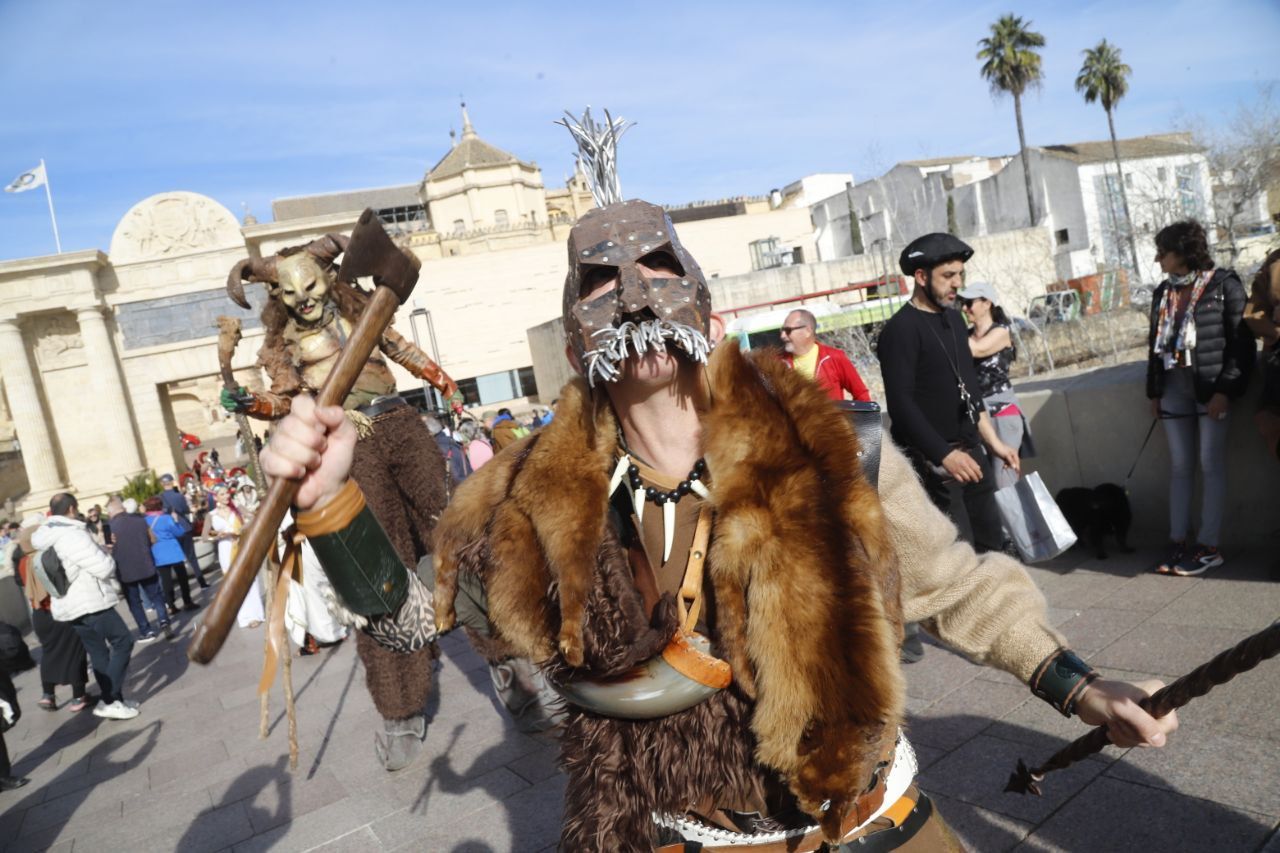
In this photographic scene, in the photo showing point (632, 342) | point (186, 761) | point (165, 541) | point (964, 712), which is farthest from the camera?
point (165, 541)

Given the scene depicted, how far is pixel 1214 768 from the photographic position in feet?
9.48

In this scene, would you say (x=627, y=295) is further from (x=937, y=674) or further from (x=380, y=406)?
(x=937, y=674)

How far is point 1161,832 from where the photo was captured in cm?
263

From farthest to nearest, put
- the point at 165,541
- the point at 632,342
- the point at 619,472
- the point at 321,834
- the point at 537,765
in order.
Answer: the point at 165,541
the point at 537,765
the point at 321,834
the point at 619,472
the point at 632,342

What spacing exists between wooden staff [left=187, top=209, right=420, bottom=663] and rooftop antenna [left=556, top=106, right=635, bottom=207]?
0.54 m

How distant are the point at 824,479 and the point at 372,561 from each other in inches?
37.9

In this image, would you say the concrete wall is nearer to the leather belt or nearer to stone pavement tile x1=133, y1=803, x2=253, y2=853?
the leather belt

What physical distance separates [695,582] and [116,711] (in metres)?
7.21

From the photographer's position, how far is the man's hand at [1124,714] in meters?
1.51

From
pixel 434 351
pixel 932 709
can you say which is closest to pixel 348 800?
pixel 932 709

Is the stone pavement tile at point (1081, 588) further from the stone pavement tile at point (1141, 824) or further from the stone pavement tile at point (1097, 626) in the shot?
the stone pavement tile at point (1141, 824)

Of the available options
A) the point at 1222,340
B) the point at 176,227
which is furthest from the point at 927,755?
the point at 176,227

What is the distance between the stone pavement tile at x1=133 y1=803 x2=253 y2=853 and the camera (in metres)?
4.07

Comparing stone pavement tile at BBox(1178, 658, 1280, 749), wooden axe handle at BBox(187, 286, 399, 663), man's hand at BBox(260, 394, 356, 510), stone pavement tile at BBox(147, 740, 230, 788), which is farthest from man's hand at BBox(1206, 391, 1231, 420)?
stone pavement tile at BBox(147, 740, 230, 788)
